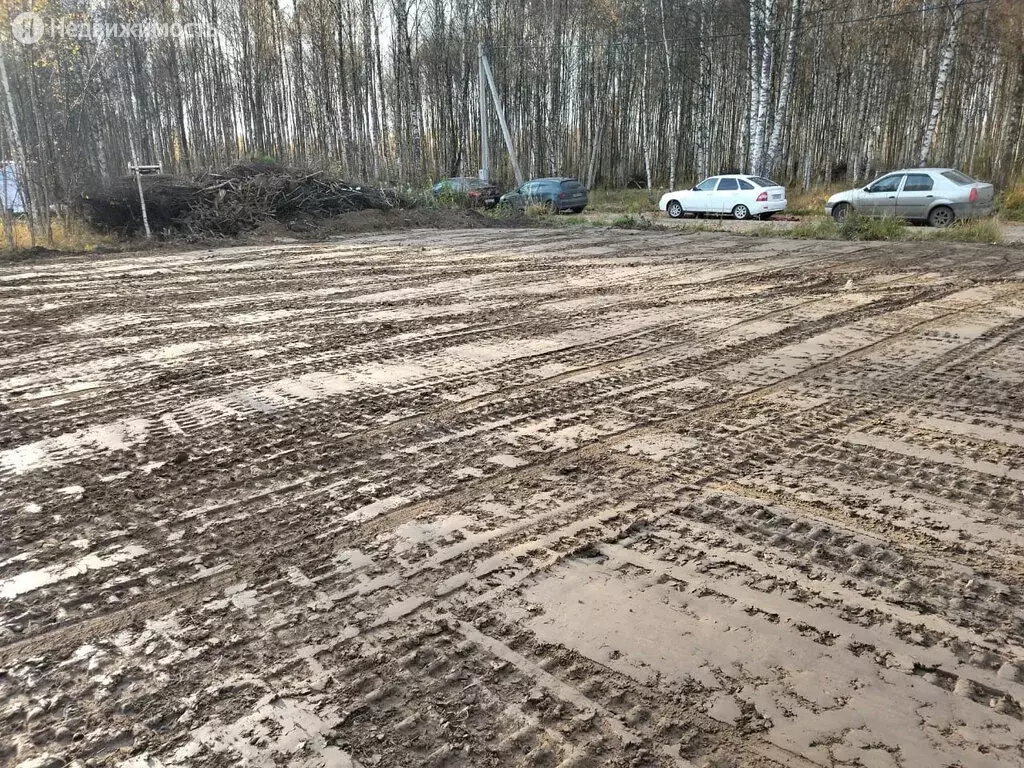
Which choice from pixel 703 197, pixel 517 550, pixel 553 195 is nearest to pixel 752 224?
pixel 703 197

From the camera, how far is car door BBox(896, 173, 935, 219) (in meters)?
17.8

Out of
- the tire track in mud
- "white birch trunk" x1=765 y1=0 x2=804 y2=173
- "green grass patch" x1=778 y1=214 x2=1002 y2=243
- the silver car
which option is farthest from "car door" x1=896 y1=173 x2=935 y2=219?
the tire track in mud

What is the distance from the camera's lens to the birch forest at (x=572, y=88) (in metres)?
26.2

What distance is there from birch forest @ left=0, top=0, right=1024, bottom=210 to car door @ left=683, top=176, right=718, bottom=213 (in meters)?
2.65

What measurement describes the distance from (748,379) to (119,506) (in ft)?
14.2

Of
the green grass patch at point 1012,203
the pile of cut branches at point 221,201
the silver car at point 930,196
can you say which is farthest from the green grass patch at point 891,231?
the pile of cut branches at point 221,201

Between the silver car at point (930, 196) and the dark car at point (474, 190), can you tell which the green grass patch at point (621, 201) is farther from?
the silver car at point (930, 196)

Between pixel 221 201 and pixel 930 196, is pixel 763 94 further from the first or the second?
pixel 221 201

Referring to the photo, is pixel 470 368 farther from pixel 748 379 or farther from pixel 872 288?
pixel 872 288

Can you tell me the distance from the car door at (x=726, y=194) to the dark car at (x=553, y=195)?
597 centimetres

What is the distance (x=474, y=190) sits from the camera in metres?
27.9

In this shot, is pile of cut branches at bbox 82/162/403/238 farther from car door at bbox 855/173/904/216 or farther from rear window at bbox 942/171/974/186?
rear window at bbox 942/171/974/186

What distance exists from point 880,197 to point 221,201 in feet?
56.2

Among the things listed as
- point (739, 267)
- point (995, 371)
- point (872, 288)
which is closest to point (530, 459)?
point (995, 371)
